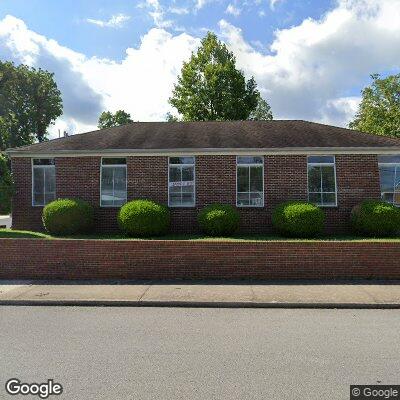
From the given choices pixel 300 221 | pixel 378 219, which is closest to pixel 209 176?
pixel 300 221

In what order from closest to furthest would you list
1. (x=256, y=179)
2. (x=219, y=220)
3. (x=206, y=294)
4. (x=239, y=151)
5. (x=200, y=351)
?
1. (x=200, y=351)
2. (x=206, y=294)
3. (x=219, y=220)
4. (x=239, y=151)
5. (x=256, y=179)

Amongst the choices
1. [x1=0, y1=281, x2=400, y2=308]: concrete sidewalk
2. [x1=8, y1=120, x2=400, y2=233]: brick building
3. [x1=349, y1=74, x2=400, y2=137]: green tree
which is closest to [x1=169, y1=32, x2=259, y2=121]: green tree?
[x1=349, y1=74, x2=400, y2=137]: green tree

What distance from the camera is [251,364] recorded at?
521 centimetres

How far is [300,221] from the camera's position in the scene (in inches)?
524

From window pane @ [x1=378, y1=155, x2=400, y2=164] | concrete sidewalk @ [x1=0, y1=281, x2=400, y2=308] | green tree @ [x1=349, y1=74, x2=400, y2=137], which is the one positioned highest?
green tree @ [x1=349, y1=74, x2=400, y2=137]

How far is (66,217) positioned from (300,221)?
7827 mm

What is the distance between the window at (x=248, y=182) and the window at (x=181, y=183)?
5.65 feet

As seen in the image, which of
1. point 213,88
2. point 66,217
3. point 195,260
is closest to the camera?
point 195,260

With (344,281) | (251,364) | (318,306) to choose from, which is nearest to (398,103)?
(344,281)

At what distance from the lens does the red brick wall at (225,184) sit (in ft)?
49.9

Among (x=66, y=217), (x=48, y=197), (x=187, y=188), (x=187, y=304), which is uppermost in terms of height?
(x=187, y=188)

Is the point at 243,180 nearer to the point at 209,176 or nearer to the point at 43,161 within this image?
the point at 209,176

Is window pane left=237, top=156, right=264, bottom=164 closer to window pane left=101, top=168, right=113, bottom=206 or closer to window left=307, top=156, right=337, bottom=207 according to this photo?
window left=307, top=156, right=337, bottom=207

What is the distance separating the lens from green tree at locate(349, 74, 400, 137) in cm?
3400
